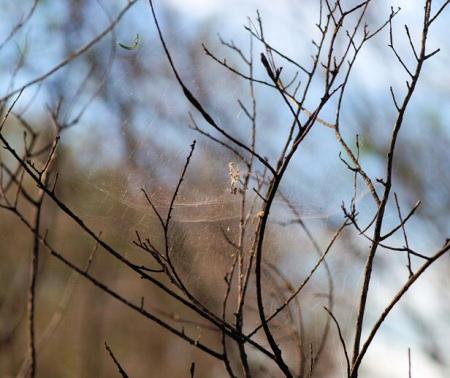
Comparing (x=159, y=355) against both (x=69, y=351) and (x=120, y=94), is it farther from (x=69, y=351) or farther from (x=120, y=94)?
(x=120, y=94)

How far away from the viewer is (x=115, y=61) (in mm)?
2715

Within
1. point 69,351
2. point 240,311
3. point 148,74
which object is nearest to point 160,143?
point 148,74

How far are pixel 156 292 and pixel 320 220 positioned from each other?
12.3m

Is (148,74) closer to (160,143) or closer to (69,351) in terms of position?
(160,143)

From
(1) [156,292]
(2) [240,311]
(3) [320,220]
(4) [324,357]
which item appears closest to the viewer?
(2) [240,311]

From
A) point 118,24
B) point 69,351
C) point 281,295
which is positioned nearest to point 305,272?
point 281,295

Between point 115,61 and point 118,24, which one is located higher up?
point 118,24

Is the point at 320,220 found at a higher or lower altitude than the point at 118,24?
lower

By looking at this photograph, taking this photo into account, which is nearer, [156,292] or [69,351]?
[156,292]

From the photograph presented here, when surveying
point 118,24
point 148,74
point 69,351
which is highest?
point 69,351

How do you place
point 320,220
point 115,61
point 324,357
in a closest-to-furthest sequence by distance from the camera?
point 320,220 → point 115,61 → point 324,357

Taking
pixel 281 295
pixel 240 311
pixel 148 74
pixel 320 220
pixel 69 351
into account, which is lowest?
pixel 240 311

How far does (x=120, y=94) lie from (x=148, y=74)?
0.78 feet

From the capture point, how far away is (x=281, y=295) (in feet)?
8.09
